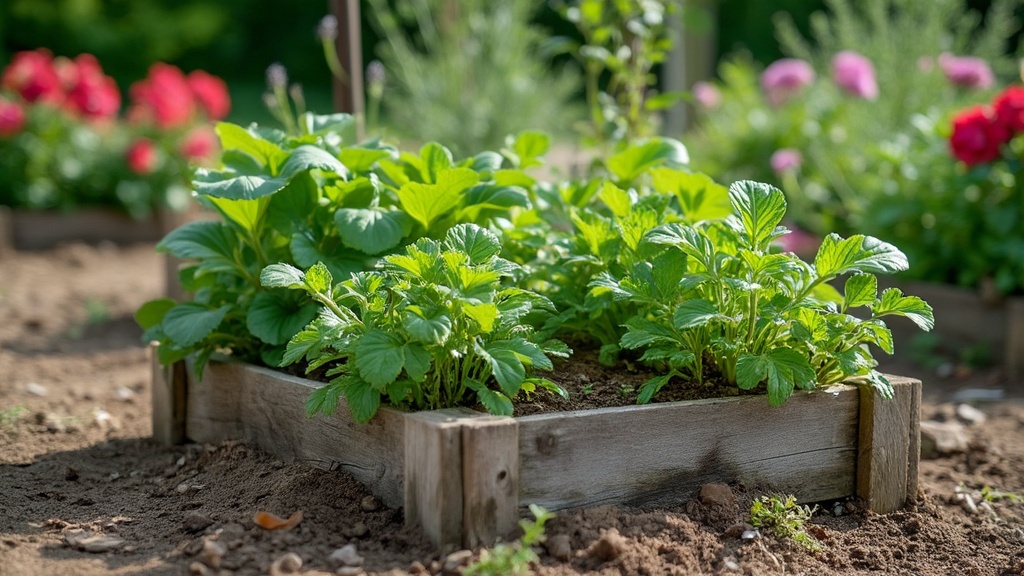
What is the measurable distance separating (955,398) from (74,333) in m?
3.40

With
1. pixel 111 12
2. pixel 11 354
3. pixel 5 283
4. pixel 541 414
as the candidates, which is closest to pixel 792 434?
pixel 541 414

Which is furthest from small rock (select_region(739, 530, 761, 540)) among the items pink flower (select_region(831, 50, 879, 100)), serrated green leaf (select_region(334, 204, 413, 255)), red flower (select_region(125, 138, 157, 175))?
red flower (select_region(125, 138, 157, 175))

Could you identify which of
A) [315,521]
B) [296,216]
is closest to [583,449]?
[315,521]

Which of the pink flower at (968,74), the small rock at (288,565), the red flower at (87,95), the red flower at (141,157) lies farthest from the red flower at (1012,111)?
the red flower at (87,95)

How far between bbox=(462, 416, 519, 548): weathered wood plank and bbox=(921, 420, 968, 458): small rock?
149cm

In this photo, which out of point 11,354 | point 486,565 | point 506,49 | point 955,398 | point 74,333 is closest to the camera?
point 486,565

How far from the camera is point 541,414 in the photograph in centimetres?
192

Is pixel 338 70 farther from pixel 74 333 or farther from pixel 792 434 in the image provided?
pixel 792 434

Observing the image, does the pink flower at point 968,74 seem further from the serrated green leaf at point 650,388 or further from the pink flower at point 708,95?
the serrated green leaf at point 650,388

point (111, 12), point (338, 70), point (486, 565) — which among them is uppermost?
point (111, 12)

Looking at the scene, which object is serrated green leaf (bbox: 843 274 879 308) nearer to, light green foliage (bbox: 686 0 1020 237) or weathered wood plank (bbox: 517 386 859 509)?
weathered wood plank (bbox: 517 386 859 509)

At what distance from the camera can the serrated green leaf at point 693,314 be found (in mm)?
1879

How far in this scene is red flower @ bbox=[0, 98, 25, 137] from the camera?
5934 mm

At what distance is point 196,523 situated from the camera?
1.94 metres
